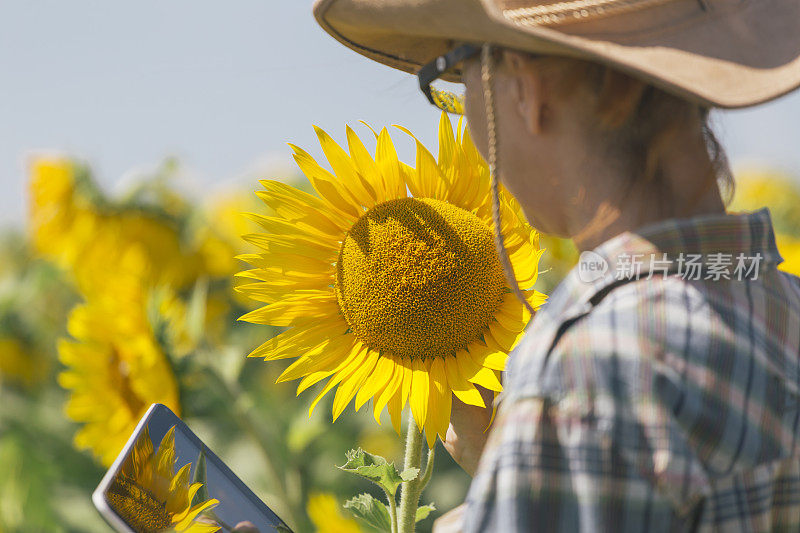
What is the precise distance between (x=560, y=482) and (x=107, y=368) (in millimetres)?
1462

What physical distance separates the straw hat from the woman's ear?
0.02m

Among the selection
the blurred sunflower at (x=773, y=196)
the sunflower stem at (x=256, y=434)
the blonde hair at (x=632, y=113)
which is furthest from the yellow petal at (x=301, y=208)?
the blurred sunflower at (x=773, y=196)

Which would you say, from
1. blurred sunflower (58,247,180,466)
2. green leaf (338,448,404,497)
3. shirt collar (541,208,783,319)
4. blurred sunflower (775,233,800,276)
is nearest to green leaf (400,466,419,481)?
green leaf (338,448,404,497)

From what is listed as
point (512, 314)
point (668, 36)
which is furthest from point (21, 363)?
point (668, 36)

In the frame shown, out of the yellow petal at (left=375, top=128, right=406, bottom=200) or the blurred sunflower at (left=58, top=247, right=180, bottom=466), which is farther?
the blurred sunflower at (left=58, top=247, right=180, bottom=466)

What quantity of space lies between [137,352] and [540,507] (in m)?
1.34

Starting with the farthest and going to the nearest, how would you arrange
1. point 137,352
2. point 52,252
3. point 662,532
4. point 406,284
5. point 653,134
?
1. point 52,252
2. point 137,352
3. point 406,284
4. point 653,134
5. point 662,532

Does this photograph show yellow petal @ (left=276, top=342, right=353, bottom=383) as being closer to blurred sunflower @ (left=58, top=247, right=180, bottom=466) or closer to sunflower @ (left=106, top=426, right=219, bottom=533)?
sunflower @ (left=106, top=426, right=219, bottom=533)

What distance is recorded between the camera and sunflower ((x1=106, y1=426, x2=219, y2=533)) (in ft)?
2.90

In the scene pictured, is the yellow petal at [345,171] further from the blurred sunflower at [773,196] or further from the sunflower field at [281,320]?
the blurred sunflower at [773,196]

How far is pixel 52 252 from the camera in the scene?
261cm

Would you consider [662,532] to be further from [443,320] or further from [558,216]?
[443,320]

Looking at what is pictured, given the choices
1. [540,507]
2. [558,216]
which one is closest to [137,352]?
[558,216]

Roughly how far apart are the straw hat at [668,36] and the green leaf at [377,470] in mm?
487
